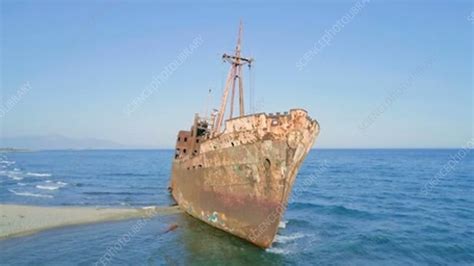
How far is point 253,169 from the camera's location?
15.3m

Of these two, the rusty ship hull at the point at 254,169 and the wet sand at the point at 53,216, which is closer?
the rusty ship hull at the point at 254,169

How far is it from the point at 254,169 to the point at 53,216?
533 inches

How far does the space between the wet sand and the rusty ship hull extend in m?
6.86

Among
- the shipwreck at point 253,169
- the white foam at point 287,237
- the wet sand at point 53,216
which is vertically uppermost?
the shipwreck at point 253,169

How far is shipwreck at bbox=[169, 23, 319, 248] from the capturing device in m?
14.4

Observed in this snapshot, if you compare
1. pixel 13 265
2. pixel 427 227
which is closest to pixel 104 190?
pixel 13 265

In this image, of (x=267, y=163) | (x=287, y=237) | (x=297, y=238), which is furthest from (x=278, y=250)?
(x=267, y=163)

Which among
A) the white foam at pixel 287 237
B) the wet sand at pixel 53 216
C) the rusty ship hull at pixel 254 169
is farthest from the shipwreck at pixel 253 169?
the wet sand at pixel 53 216

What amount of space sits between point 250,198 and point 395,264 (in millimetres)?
6596

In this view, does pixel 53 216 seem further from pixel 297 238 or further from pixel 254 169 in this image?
pixel 297 238

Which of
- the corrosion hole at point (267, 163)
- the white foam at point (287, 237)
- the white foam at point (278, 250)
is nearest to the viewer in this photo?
the corrosion hole at point (267, 163)

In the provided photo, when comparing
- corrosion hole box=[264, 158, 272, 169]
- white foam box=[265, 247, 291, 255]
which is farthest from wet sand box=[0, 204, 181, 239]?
corrosion hole box=[264, 158, 272, 169]

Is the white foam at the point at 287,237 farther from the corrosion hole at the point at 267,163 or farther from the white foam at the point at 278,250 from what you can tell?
the corrosion hole at the point at 267,163

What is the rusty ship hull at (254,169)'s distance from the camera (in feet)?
47.2
